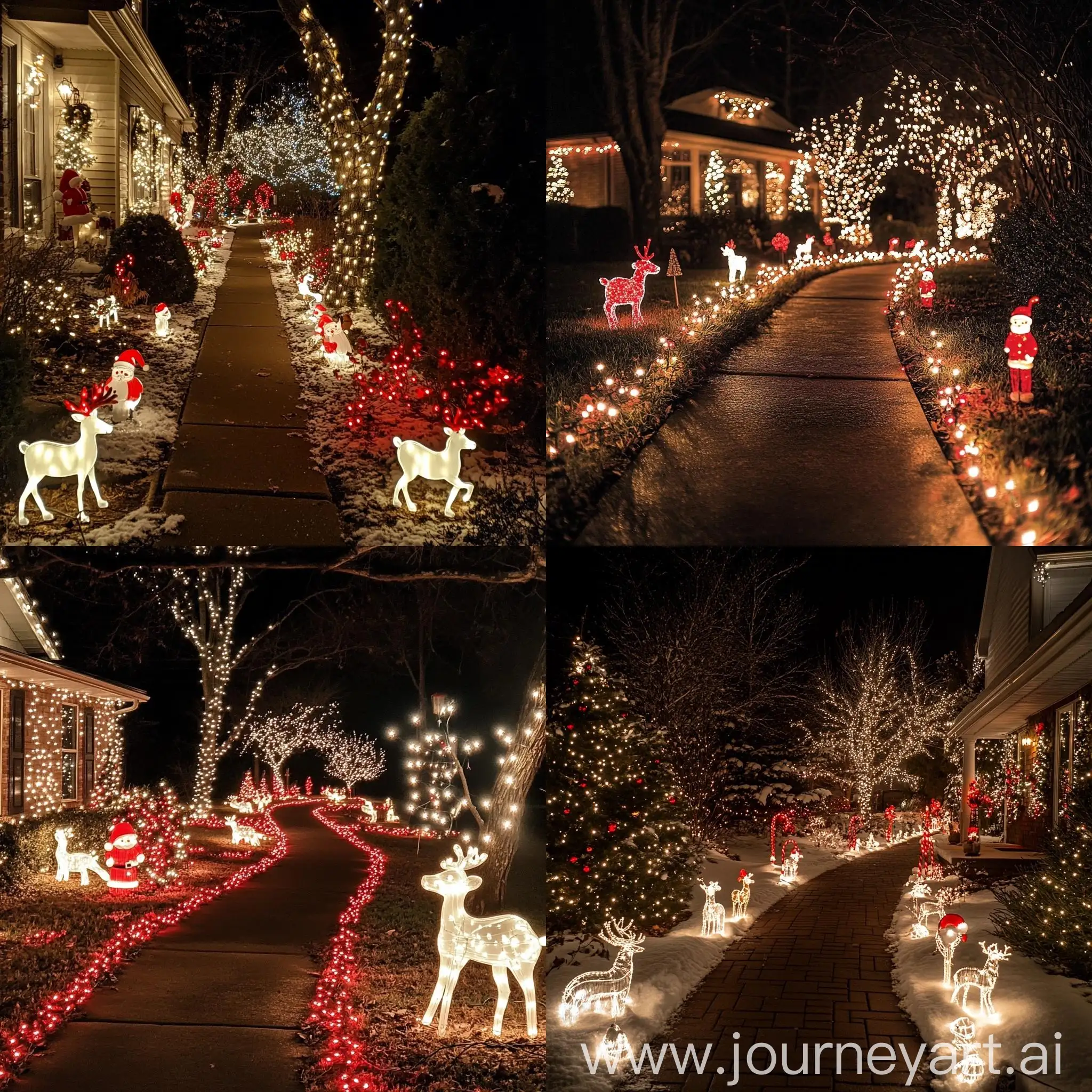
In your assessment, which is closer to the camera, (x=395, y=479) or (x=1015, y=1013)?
(x=1015, y=1013)

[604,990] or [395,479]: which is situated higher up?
[395,479]

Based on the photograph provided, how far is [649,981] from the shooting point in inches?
278

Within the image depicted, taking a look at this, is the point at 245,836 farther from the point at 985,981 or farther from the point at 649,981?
the point at 985,981

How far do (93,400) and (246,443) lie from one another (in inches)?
33.9

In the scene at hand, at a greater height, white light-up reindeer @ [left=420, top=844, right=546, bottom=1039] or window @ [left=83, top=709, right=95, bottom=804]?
white light-up reindeer @ [left=420, top=844, right=546, bottom=1039]

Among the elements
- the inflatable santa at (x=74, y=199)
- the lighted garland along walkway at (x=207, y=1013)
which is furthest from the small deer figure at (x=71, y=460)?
the lighted garland along walkway at (x=207, y=1013)

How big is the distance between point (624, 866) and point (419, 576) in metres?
2.71

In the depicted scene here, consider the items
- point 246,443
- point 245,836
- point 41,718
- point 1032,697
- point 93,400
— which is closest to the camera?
point 93,400

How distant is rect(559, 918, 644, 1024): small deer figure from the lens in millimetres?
6301

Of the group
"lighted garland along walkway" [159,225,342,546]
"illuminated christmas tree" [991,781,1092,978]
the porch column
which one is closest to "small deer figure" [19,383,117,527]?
"lighted garland along walkway" [159,225,342,546]

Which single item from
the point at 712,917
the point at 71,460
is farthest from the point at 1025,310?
the point at 71,460

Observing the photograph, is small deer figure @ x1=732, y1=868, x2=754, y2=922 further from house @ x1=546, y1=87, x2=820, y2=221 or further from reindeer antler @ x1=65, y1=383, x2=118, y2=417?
reindeer antler @ x1=65, y1=383, x2=118, y2=417

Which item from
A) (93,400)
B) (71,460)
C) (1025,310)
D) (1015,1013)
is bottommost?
(1015,1013)

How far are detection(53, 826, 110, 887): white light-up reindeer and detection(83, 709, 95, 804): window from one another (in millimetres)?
4098
